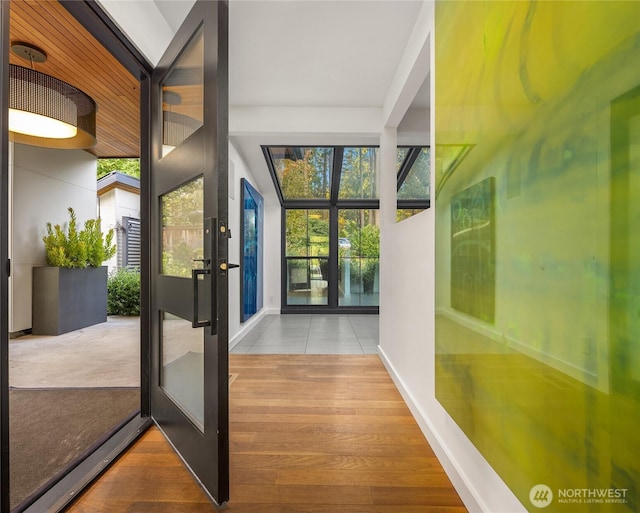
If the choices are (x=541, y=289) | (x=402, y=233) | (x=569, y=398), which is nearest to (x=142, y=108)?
(x=402, y=233)

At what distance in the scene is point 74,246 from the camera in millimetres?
4492

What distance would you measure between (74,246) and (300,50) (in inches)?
168

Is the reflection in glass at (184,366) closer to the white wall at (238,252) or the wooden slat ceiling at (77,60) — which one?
the white wall at (238,252)

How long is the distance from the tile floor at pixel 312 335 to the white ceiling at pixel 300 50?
238 centimetres

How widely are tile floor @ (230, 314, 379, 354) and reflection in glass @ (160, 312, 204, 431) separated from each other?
163 cm

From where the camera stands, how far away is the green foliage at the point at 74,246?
14.3 feet

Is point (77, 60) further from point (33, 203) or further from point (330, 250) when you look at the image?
point (330, 250)

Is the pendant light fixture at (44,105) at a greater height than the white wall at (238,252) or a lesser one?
greater

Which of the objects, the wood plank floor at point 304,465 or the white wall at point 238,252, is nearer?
the wood plank floor at point 304,465

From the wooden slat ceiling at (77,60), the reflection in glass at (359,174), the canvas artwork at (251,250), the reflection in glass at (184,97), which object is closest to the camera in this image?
the reflection in glass at (184,97)

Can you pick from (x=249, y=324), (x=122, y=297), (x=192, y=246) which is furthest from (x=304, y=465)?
(x=122, y=297)

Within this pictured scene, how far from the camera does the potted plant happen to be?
418 cm

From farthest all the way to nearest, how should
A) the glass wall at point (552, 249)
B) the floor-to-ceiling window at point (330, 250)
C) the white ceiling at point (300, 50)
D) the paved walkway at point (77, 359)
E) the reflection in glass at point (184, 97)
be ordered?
the floor-to-ceiling window at point (330, 250), the paved walkway at point (77, 359), the white ceiling at point (300, 50), the reflection in glass at point (184, 97), the glass wall at point (552, 249)

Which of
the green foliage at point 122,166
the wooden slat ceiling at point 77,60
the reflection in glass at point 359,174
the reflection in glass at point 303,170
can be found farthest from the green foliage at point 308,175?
the green foliage at point 122,166
